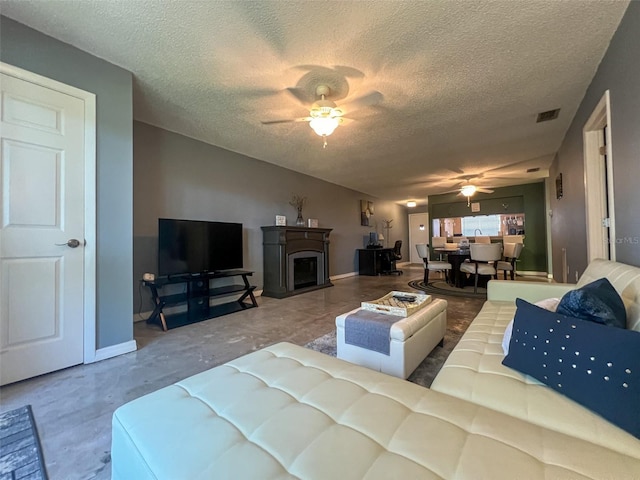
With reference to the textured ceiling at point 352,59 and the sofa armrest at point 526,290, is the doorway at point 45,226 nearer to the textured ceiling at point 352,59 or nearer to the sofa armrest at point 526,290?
the textured ceiling at point 352,59

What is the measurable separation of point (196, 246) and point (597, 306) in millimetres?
3677

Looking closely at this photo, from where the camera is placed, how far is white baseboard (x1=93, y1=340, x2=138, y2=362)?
2203 millimetres

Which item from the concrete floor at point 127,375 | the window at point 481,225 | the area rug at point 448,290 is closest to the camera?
the concrete floor at point 127,375

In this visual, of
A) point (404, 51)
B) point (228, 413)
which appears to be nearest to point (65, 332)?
point (228, 413)

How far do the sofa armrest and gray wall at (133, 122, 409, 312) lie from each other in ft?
11.9

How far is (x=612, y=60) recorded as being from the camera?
202 cm

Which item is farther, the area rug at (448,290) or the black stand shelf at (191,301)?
the area rug at (448,290)

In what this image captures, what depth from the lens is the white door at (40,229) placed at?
1849 millimetres

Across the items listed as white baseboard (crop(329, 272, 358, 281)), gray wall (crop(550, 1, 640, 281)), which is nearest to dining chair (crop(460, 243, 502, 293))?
gray wall (crop(550, 1, 640, 281))

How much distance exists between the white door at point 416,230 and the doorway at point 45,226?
10.4m

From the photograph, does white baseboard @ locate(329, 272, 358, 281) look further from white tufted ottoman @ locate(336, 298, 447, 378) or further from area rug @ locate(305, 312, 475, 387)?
white tufted ottoman @ locate(336, 298, 447, 378)

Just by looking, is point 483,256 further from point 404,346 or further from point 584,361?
point 584,361

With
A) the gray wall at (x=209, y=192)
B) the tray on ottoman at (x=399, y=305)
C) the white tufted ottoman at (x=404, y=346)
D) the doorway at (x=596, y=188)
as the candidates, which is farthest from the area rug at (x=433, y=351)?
the gray wall at (x=209, y=192)

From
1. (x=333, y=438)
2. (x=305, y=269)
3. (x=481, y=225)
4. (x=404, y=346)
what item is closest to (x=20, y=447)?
(x=333, y=438)
